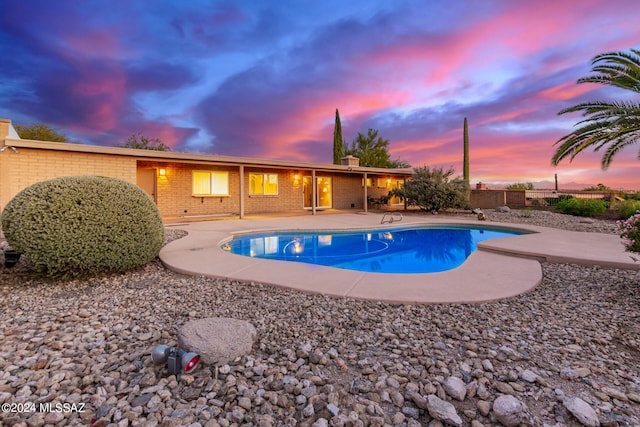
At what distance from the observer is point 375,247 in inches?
312

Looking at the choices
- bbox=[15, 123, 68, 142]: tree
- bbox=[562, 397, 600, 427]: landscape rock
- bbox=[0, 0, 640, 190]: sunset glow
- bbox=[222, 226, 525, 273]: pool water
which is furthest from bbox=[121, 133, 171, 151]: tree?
bbox=[562, 397, 600, 427]: landscape rock

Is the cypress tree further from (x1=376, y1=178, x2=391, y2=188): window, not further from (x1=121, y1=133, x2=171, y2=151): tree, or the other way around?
(x1=121, y1=133, x2=171, y2=151): tree

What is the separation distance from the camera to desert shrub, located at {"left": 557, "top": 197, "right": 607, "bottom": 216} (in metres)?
12.1

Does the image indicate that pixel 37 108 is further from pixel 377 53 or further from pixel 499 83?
pixel 499 83

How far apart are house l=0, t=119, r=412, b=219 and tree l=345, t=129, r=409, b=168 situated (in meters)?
11.1

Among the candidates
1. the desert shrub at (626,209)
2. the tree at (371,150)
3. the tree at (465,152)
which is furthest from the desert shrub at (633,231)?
the tree at (371,150)

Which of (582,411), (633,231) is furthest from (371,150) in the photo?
(582,411)

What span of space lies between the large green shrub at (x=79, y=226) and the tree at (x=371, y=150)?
27.3m

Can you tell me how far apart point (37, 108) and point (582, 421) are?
2582 centimetres

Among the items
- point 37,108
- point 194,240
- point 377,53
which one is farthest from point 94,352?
point 37,108

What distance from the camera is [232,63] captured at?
539 inches

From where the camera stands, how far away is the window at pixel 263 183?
14094 millimetres

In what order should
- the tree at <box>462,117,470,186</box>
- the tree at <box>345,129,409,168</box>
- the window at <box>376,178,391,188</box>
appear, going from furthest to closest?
the tree at <box>345,129,409,168</box>, the tree at <box>462,117,470,186</box>, the window at <box>376,178,391,188</box>

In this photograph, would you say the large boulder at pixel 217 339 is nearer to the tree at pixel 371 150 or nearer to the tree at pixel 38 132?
the tree at pixel 38 132
